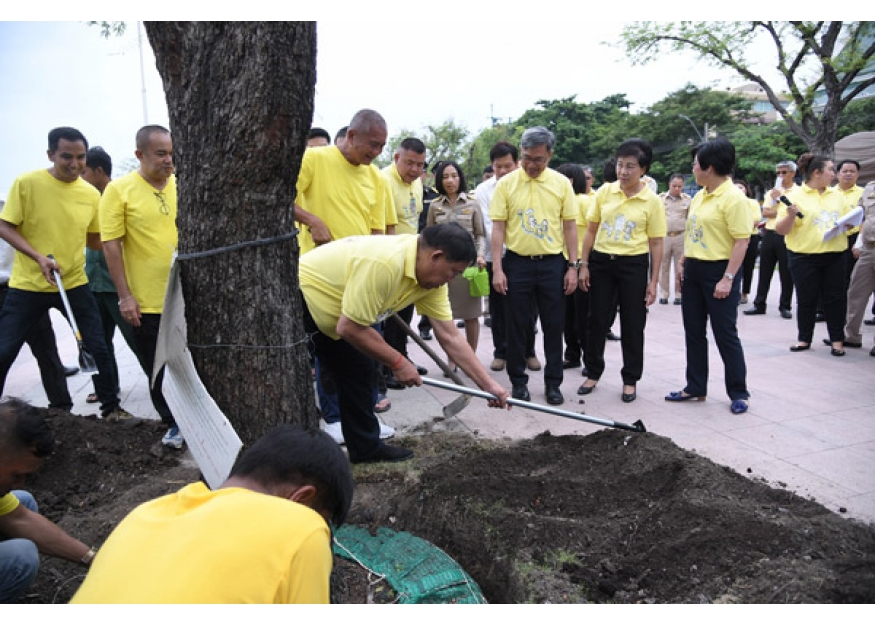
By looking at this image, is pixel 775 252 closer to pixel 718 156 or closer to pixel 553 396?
pixel 718 156

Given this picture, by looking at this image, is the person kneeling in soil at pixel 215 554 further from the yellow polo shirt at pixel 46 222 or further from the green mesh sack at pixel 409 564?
the yellow polo shirt at pixel 46 222

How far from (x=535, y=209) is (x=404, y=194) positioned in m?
1.30

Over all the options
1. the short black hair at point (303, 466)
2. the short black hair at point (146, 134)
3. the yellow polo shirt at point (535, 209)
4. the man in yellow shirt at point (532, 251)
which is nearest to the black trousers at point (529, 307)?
the man in yellow shirt at point (532, 251)

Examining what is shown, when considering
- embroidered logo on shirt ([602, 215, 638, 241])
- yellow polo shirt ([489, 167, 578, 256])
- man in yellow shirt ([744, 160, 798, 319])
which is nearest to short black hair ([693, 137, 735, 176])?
embroidered logo on shirt ([602, 215, 638, 241])

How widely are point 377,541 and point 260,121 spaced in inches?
72.9

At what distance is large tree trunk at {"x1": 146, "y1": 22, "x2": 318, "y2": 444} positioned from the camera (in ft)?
7.31

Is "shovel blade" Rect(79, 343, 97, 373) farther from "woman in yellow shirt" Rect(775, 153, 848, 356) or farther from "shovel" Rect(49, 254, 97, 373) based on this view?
"woman in yellow shirt" Rect(775, 153, 848, 356)

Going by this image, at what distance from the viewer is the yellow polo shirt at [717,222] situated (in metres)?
4.44

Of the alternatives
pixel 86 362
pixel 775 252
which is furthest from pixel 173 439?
pixel 775 252

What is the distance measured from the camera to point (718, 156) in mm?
4426

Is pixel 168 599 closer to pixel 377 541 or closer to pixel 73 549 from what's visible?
pixel 73 549

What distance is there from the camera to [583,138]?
39.4m

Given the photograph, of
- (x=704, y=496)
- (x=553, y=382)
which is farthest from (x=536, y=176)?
(x=704, y=496)

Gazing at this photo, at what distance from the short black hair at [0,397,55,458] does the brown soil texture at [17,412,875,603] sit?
780mm
